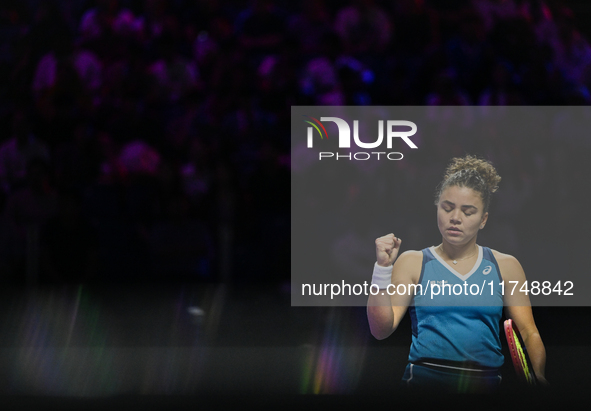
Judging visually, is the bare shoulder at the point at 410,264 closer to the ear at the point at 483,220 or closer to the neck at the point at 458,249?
the neck at the point at 458,249

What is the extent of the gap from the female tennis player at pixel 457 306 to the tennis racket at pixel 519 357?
19 mm

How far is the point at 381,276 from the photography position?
1.94 meters

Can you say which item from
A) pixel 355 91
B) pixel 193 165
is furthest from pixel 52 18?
pixel 355 91

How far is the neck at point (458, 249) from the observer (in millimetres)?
2047

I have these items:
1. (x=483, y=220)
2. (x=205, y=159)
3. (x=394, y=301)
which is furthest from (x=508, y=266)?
(x=205, y=159)

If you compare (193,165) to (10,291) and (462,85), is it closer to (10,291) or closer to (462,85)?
(10,291)

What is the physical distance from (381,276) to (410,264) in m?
0.16

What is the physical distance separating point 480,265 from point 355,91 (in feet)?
4.49

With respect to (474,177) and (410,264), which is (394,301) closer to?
(410,264)

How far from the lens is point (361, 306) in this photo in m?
2.35

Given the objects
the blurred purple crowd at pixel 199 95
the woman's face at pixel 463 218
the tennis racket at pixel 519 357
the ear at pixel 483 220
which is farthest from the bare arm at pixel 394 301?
the blurred purple crowd at pixel 199 95

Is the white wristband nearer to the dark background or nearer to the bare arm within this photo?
the bare arm

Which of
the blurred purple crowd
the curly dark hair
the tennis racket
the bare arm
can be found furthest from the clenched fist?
the blurred purple crowd

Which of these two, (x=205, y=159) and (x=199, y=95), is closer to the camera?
(x=205, y=159)
